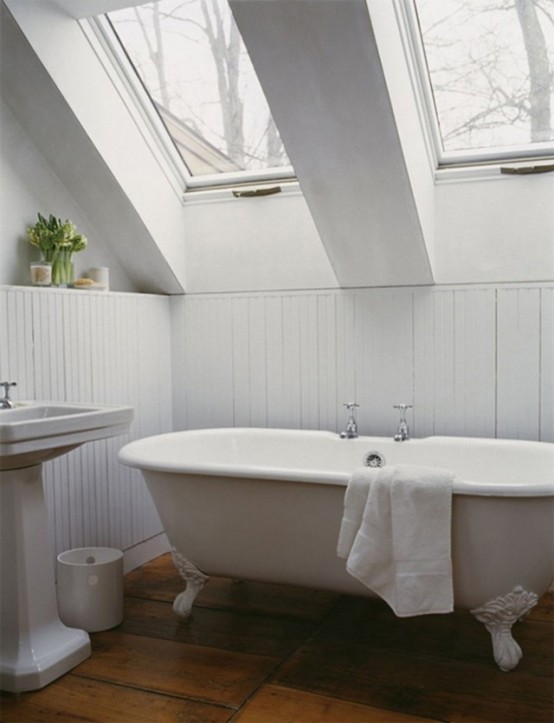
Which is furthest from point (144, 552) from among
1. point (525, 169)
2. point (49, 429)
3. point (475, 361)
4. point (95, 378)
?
point (525, 169)

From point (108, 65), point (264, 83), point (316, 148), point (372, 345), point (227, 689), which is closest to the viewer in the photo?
point (227, 689)

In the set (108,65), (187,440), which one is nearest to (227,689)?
(187,440)

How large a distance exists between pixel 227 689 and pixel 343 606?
0.78 meters

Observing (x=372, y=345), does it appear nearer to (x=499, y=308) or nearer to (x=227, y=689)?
(x=499, y=308)

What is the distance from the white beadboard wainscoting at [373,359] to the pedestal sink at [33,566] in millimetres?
1253

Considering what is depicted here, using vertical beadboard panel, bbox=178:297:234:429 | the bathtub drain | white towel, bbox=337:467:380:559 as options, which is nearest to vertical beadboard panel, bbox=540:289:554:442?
Result: the bathtub drain

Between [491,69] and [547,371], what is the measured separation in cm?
125

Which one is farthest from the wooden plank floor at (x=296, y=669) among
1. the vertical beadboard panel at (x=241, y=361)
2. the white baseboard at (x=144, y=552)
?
the vertical beadboard panel at (x=241, y=361)

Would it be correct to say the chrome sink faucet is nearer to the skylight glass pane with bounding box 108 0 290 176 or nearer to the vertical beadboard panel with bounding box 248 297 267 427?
the vertical beadboard panel with bounding box 248 297 267 427

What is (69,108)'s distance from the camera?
2859mm

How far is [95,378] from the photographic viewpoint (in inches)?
126

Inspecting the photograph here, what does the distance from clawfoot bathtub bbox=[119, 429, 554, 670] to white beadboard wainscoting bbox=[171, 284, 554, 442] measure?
26cm

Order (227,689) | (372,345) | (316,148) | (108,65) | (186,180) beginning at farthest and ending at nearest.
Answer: (186,180) < (372,345) < (108,65) < (316,148) < (227,689)

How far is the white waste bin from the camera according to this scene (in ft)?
8.86
